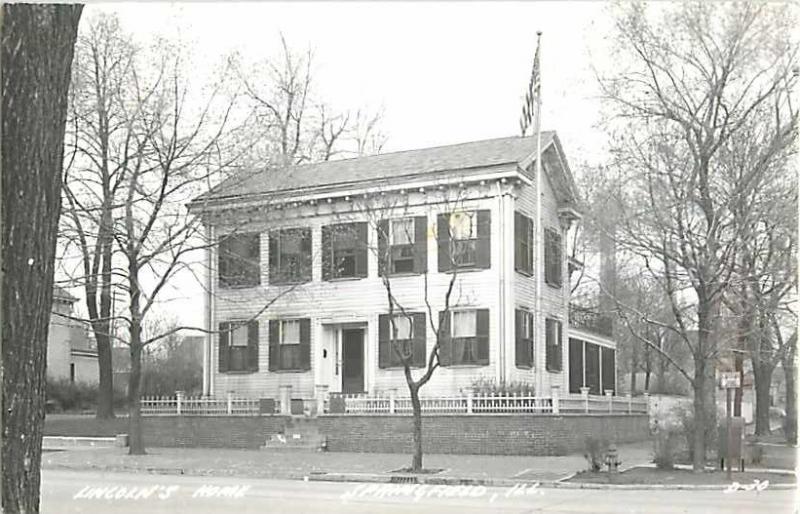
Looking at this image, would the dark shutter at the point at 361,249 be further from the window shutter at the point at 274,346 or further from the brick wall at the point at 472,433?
the brick wall at the point at 472,433

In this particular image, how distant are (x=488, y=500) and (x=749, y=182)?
6924mm

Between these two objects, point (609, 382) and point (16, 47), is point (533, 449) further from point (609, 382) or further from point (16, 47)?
point (16, 47)

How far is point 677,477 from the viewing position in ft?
55.7

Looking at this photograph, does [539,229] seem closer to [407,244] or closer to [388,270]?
[407,244]

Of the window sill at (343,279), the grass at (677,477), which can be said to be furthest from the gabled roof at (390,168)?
the grass at (677,477)

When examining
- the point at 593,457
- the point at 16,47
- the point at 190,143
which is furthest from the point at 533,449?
the point at 16,47

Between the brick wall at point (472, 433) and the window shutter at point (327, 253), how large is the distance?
13.8 ft

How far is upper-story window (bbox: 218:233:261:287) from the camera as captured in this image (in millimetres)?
26688

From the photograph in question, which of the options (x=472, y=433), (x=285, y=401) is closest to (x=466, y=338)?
(x=472, y=433)

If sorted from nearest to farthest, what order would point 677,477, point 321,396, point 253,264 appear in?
1. point 677,477
2. point 321,396
3. point 253,264

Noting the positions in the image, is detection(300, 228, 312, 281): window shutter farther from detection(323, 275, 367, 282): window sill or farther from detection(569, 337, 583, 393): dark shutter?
detection(569, 337, 583, 393): dark shutter

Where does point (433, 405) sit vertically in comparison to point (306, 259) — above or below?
below

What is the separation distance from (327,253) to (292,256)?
1.08 m

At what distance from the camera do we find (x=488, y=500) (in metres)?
14.9
